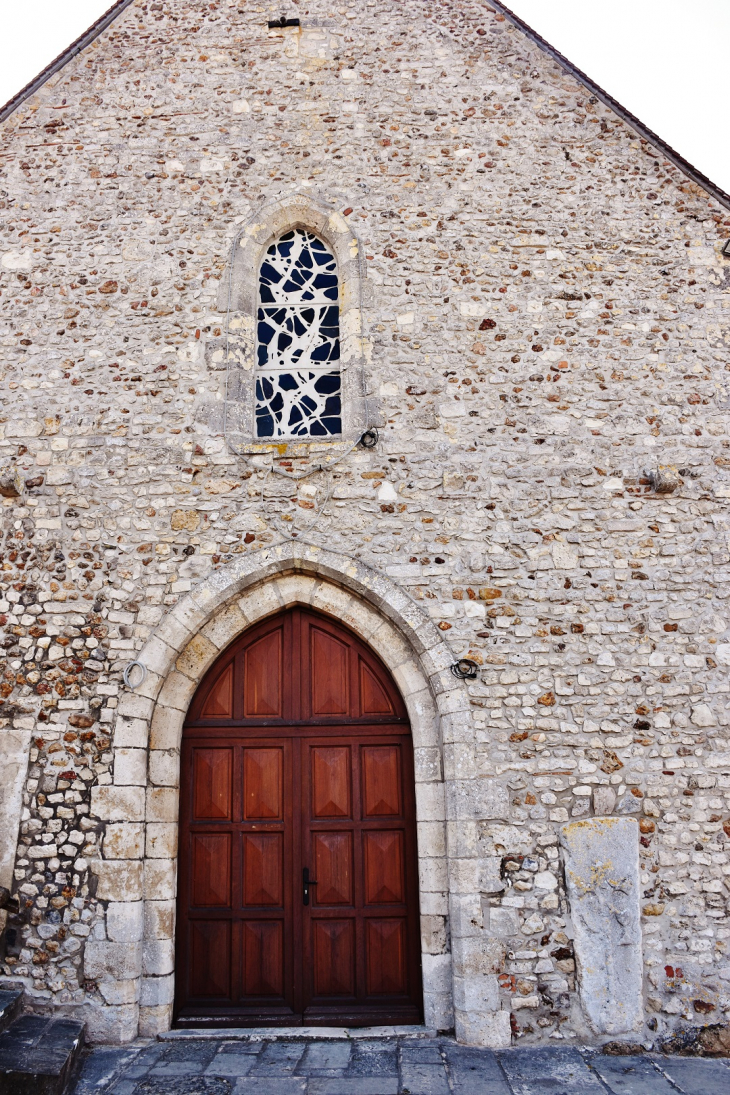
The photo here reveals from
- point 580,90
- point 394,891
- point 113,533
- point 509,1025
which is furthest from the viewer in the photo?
point 580,90

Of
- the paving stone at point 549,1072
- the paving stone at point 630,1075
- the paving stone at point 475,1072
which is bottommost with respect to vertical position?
the paving stone at point 630,1075

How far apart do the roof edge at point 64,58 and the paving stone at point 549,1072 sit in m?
7.41

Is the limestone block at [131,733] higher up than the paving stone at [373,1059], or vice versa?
the limestone block at [131,733]

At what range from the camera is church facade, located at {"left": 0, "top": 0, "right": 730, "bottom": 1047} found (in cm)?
434

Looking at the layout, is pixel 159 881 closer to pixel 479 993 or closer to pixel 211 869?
pixel 211 869

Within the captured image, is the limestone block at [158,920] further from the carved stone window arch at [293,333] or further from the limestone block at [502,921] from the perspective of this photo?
the carved stone window arch at [293,333]

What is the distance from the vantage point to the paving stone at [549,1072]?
3619 millimetres

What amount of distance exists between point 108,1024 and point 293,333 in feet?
15.2

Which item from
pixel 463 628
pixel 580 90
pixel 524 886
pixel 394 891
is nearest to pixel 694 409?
pixel 463 628

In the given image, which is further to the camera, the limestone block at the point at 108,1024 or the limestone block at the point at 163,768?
the limestone block at the point at 163,768

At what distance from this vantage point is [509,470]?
4.97 meters

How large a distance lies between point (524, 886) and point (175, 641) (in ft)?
8.55

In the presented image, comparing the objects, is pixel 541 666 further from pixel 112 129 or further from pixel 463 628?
pixel 112 129

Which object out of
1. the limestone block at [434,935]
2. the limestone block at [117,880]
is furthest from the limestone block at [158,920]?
the limestone block at [434,935]
